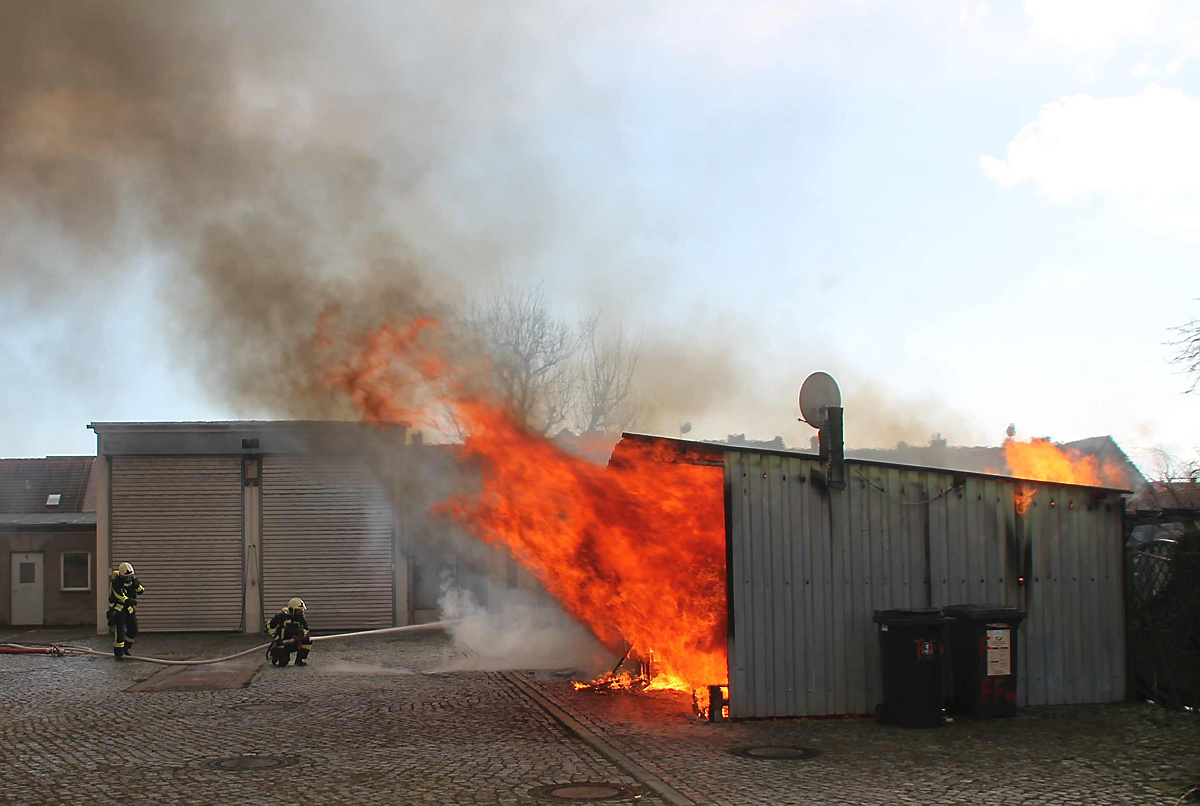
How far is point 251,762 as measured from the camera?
366 inches

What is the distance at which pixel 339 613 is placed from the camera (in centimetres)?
2306

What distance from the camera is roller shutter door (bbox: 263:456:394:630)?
23062 millimetres

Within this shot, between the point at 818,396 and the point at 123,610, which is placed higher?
the point at 818,396

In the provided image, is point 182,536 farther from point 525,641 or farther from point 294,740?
point 294,740

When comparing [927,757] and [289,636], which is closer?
[927,757]

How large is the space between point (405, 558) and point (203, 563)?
4574 mm

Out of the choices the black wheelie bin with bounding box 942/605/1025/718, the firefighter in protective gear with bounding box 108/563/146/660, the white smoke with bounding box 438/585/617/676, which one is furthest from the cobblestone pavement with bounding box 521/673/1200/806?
the firefighter in protective gear with bounding box 108/563/146/660

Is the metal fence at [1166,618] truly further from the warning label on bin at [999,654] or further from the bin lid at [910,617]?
the bin lid at [910,617]

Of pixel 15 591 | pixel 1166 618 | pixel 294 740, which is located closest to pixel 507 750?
pixel 294 740

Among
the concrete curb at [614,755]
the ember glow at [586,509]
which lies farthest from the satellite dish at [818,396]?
the concrete curb at [614,755]

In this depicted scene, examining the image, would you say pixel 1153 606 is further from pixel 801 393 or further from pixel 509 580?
pixel 509 580

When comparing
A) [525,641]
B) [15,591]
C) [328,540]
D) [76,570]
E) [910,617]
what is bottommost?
[525,641]

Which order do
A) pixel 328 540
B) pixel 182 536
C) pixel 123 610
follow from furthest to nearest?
pixel 328 540
pixel 182 536
pixel 123 610

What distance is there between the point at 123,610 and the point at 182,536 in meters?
5.07
